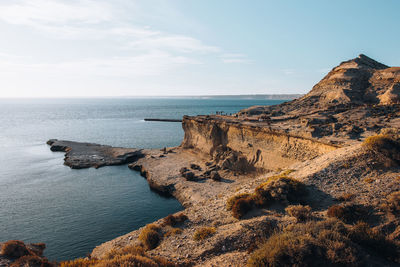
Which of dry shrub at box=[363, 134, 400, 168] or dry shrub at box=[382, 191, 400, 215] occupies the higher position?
dry shrub at box=[363, 134, 400, 168]

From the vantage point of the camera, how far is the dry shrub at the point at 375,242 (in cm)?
1098

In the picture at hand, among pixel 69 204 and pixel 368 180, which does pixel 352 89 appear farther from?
pixel 69 204

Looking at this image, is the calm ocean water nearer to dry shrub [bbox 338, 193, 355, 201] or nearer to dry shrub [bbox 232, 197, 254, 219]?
dry shrub [bbox 232, 197, 254, 219]

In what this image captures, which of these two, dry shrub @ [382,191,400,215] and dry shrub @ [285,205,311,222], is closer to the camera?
dry shrub @ [382,191,400,215]

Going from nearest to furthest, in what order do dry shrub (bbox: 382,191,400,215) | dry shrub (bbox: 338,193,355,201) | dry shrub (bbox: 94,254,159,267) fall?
dry shrub (bbox: 94,254,159,267), dry shrub (bbox: 382,191,400,215), dry shrub (bbox: 338,193,355,201)

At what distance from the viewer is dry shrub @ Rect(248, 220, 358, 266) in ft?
32.0

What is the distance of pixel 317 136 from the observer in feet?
109

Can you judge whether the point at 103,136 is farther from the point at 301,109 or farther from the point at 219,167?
the point at 301,109

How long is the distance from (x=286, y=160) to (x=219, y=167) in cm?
1290

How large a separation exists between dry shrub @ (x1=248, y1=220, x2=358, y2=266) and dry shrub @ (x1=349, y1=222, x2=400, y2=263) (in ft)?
3.71

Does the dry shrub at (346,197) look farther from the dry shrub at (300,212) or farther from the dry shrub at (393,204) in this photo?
the dry shrub at (300,212)

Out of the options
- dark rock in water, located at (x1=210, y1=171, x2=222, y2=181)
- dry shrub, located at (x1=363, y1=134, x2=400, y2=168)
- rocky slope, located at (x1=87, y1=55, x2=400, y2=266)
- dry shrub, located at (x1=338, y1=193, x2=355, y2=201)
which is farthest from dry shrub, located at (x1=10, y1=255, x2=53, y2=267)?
dark rock in water, located at (x1=210, y1=171, x2=222, y2=181)

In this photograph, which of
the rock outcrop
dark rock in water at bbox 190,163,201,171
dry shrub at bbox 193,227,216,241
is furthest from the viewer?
the rock outcrop

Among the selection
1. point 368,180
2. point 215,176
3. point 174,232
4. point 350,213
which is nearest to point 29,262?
point 174,232
